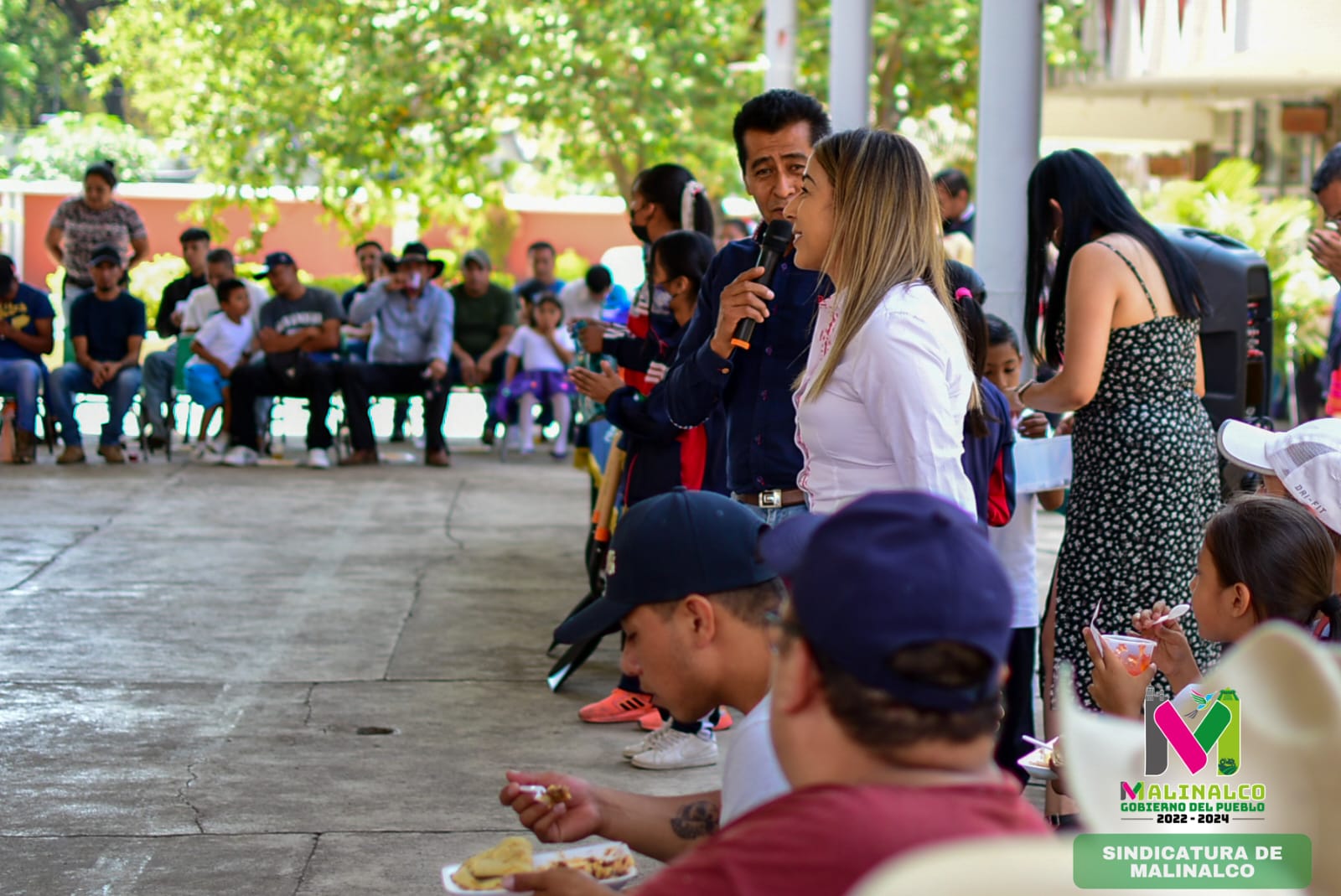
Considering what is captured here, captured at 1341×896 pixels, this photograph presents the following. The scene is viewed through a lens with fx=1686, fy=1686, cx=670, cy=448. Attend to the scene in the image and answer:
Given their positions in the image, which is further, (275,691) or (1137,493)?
(275,691)

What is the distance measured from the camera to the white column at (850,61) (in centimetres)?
1150

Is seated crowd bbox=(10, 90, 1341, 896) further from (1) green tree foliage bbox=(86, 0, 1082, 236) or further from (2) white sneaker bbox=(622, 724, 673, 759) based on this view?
(1) green tree foliage bbox=(86, 0, 1082, 236)

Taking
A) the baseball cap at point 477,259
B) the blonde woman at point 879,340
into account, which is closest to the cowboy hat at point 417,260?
the baseball cap at point 477,259

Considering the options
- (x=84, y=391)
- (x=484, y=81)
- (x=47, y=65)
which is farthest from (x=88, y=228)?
(x=47, y=65)

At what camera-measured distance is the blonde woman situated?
329 centimetres

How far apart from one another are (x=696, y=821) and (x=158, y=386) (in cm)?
1205

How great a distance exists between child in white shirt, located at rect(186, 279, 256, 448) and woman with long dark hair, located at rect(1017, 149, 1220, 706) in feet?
32.9

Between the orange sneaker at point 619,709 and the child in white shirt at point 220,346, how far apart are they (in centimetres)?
832

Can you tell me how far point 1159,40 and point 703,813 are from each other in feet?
38.5

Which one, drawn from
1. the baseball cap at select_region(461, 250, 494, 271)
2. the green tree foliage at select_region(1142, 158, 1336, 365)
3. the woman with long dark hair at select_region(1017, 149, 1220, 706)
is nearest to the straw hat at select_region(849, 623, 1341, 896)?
the woman with long dark hair at select_region(1017, 149, 1220, 706)

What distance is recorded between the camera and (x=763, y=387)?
4.18 metres

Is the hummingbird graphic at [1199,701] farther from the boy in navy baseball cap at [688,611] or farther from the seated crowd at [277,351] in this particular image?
the seated crowd at [277,351]

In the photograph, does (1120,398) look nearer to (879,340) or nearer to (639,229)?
(879,340)

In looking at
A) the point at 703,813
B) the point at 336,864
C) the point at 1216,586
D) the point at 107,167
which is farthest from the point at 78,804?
the point at 107,167
